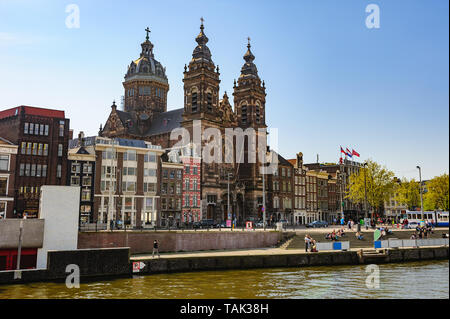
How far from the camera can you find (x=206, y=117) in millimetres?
87562

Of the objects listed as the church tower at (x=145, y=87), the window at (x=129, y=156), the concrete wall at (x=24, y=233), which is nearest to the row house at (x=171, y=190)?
the window at (x=129, y=156)

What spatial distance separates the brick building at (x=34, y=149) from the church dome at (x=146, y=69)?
5421cm

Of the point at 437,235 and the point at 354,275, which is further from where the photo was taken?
the point at 437,235

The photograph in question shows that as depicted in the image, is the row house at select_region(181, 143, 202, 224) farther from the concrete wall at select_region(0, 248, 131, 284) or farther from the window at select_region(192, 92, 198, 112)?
the concrete wall at select_region(0, 248, 131, 284)

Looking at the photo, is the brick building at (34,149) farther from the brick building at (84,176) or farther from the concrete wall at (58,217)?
the concrete wall at (58,217)

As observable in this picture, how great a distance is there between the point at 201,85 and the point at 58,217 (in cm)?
6118

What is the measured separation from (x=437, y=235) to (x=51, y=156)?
60.6 m

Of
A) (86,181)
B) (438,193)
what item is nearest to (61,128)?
(86,181)

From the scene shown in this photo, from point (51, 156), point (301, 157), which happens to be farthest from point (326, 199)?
point (51, 156)

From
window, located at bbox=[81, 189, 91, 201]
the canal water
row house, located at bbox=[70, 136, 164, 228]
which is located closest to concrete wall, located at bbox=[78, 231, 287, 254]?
the canal water

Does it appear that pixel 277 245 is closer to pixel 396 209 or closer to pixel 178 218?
pixel 178 218

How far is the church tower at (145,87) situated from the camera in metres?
113

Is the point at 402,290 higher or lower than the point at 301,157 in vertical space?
lower
